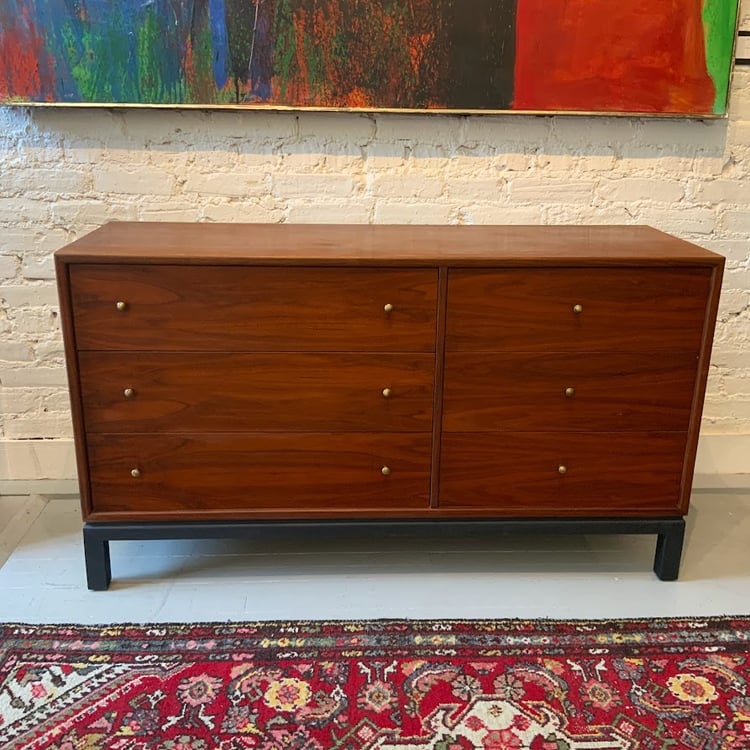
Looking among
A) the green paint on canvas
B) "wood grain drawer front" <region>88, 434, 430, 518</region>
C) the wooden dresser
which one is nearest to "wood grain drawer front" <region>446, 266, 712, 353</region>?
the wooden dresser

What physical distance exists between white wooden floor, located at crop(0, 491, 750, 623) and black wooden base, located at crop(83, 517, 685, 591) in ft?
0.17

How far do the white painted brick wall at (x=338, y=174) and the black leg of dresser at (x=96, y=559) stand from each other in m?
0.68

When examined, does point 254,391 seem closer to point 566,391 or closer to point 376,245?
point 376,245

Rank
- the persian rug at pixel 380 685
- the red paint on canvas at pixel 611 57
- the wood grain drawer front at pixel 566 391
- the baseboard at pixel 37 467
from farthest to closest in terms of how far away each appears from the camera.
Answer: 1. the baseboard at pixel 37 467
2. the red paint on canvas at pixel 611 57
3. the wood grain drawer front at pixel 566 391
4. the persian rug at pixel 380 685

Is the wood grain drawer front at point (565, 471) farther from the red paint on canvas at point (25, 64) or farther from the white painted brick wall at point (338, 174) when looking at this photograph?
the red paint on canvas at point (25, 64)

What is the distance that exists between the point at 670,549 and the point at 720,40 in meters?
1.34

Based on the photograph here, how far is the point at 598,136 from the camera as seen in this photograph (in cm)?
219

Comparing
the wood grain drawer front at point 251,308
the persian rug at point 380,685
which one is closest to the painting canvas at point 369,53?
the wood grain drawer front at point 251,308

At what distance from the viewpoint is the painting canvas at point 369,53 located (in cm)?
198

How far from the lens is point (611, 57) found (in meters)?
2.07

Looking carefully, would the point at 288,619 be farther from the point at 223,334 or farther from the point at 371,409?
the point at 223,334

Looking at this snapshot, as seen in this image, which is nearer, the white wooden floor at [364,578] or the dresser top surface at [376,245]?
the dresser top surface at [376,245]

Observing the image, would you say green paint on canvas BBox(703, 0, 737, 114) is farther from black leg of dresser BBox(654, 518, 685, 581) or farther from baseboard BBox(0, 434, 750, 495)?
baseboard BBox(0, 434, 750, 495)

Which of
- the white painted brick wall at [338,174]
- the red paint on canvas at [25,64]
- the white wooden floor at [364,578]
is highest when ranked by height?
the red paint on canvas at [25,64]
